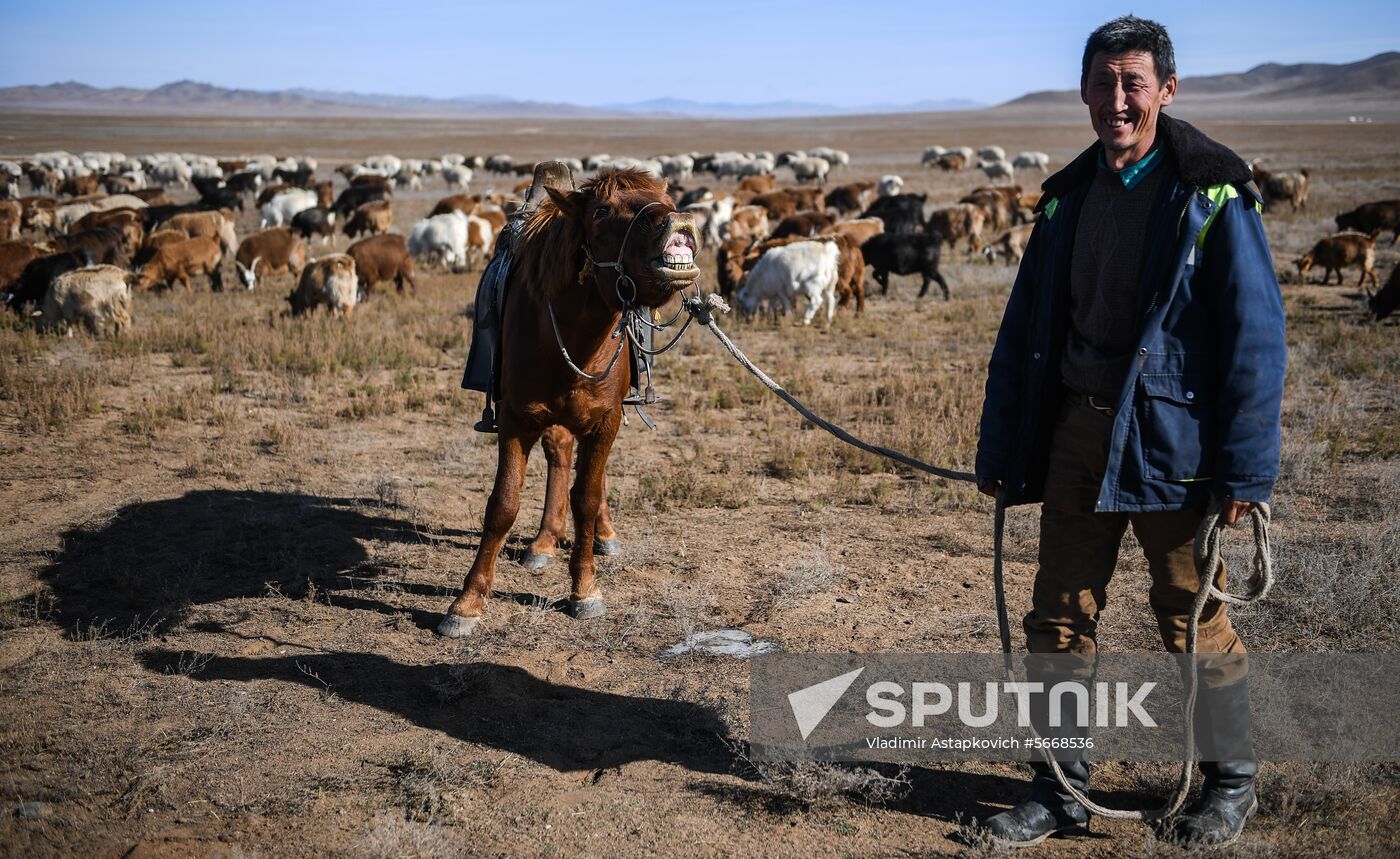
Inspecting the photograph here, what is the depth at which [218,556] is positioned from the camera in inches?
240

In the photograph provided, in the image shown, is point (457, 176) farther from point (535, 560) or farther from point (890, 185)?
point (535, 560)

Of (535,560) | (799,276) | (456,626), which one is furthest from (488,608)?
(799,276)

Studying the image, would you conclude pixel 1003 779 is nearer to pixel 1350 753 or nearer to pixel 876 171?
pixel 1350 753

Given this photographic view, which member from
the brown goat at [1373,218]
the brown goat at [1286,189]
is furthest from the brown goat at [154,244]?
the brown goat at [1286,189]

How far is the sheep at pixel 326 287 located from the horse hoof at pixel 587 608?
35.2 feet

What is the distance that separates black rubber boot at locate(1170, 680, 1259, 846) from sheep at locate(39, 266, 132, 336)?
13.8 meters

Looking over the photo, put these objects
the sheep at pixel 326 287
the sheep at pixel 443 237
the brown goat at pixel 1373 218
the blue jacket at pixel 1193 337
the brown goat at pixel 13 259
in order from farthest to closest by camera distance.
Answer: the brown goat at pixel 1373 218 → the sheep at pixel 443 237 → the sheep at pixel 326 287 → the brown goat at pixel 13 259 → the blue jacket at pixel 1193 337

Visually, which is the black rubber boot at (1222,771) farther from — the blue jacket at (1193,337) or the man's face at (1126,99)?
the man's face at (1126,99)

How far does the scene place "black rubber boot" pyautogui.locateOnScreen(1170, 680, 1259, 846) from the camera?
318cm

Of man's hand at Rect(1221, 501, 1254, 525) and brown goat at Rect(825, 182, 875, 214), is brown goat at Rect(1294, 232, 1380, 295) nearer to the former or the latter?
man's hand at Rect(1221, 501, 1254, 525)

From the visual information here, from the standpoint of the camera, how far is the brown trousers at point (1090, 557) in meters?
3.08

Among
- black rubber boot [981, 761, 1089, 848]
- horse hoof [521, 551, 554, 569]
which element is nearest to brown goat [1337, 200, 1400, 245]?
horse hoof [521, 551, 554, 569]

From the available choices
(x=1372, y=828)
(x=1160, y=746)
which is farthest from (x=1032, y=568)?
(x=1372, y=828)

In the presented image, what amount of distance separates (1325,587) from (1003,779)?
8.54 ft
